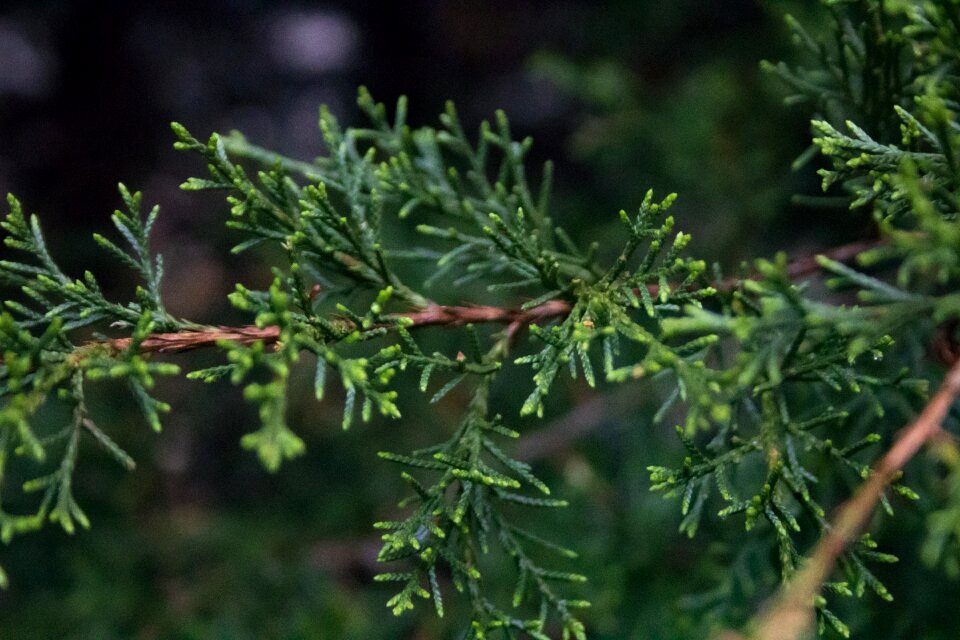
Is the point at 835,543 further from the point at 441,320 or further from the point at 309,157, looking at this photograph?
the point at 309,157

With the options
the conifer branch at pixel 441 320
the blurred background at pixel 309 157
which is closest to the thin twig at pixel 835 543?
the conifer branch at pixel 441 320

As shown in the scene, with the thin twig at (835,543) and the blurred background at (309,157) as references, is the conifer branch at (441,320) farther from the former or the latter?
the blurred background at (309,157)

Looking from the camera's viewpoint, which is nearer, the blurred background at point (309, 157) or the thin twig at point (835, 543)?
the thin twig at point (835, 543)

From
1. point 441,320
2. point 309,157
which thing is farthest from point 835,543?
point 309,157

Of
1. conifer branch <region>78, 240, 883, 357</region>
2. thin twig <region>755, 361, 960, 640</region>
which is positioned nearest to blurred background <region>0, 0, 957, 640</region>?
conifer branch <region>78, 240, 883, 357</region>

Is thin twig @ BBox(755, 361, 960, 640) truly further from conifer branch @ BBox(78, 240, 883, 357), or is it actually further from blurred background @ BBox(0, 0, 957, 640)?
blurred background @ BBox(0, 0, 957, 640)

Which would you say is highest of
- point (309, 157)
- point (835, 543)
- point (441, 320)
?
point (309, 157)

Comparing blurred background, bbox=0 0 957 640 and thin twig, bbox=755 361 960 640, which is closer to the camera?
thin twig, bbox=755 361 960 640

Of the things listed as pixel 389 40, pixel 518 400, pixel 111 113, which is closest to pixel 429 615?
pixel 518 400
